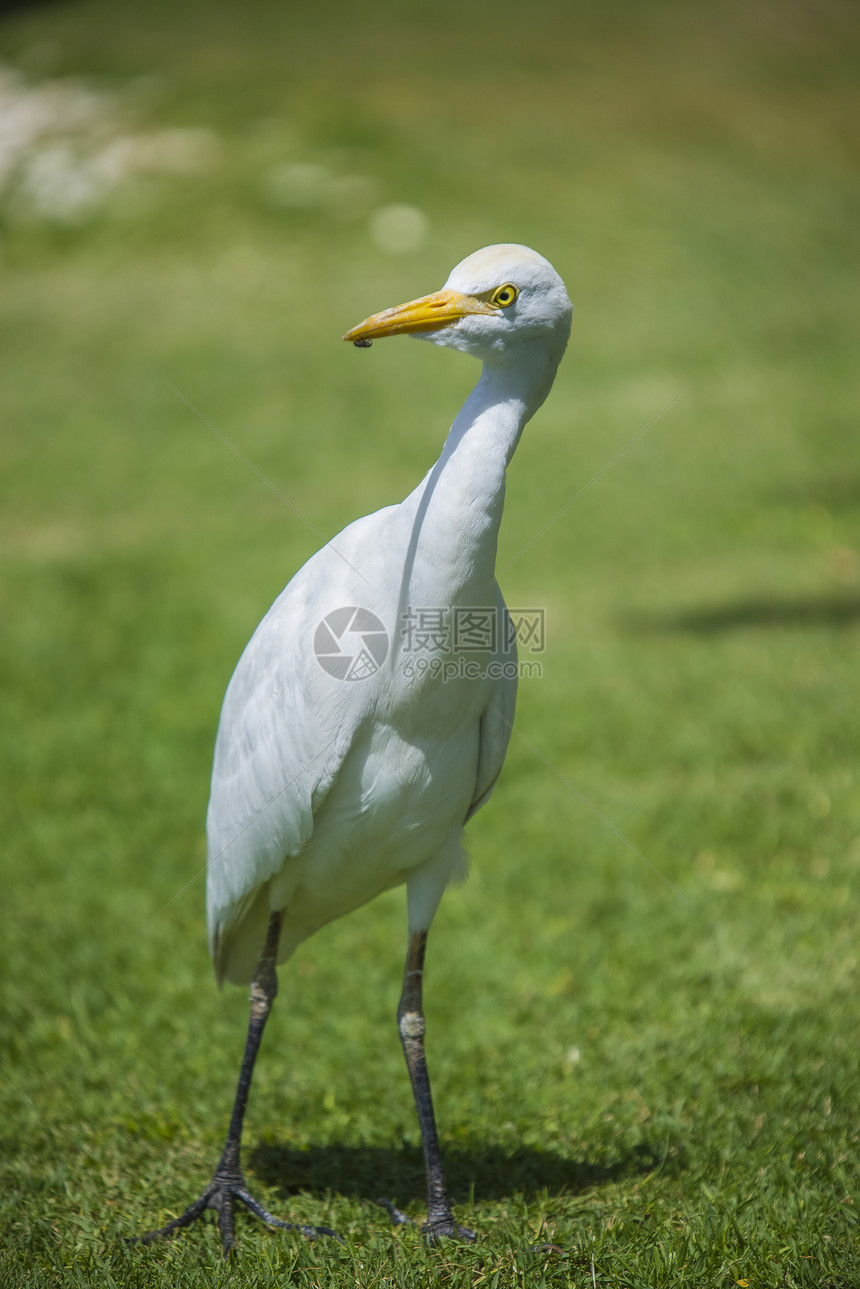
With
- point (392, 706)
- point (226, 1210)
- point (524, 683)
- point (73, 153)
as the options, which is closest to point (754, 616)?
point (524, 683)

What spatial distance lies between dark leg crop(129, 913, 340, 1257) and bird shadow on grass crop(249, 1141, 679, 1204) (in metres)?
0.23

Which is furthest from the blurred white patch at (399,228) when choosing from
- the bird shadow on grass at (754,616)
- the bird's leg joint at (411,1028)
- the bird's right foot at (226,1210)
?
the bird's right foot at (226,1210)

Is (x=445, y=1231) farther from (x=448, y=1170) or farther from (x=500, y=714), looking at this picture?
(x=500, y=714)

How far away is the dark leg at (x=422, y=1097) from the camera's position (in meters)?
2.87

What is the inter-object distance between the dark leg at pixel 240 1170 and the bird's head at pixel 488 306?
1.73 m

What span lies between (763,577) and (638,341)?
16.7ft

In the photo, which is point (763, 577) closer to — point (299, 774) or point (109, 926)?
point (109, 926)

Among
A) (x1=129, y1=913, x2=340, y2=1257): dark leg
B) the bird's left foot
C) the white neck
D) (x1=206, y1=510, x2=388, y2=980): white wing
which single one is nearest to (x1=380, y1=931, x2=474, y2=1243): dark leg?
the bird's left foot

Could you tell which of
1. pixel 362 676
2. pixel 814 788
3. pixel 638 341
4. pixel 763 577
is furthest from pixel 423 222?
pixel 362 676

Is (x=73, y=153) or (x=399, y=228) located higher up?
(x=399, y=228)

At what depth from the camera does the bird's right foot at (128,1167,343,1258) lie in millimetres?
2918

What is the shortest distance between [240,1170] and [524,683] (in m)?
4.15

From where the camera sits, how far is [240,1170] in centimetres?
306

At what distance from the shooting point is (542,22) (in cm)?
1859
